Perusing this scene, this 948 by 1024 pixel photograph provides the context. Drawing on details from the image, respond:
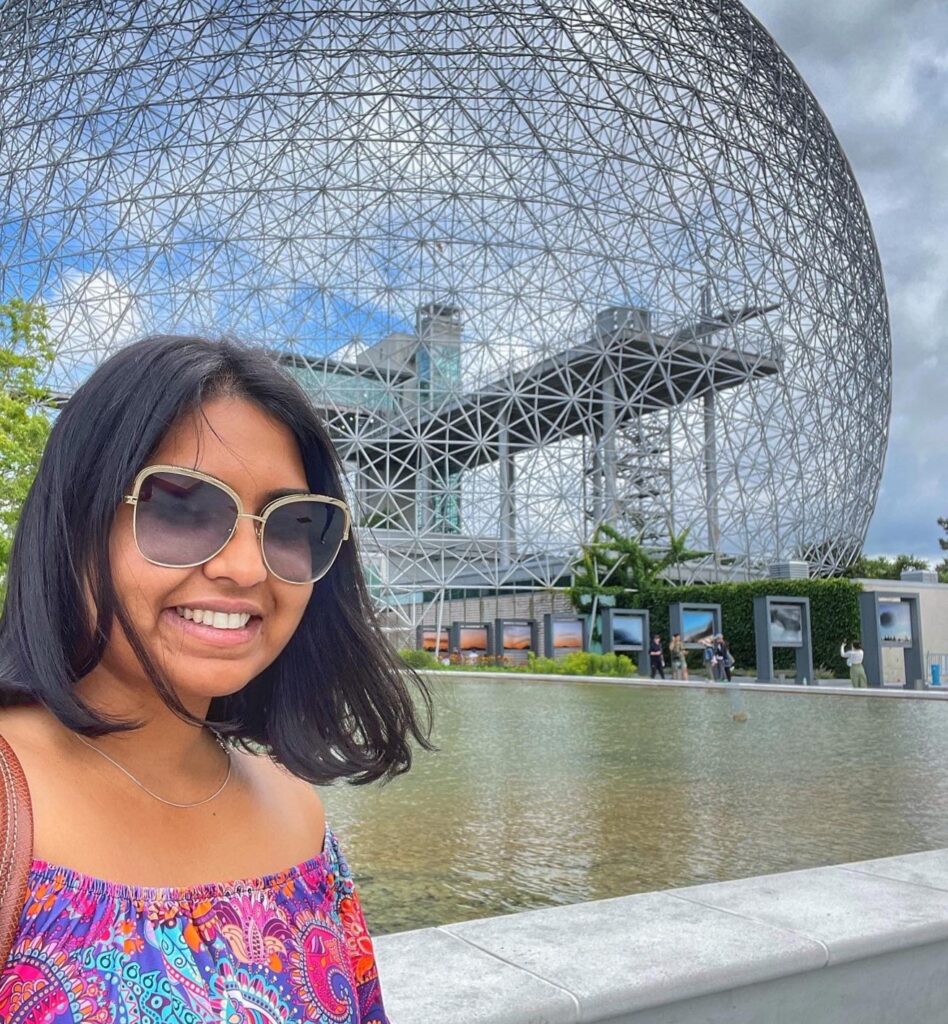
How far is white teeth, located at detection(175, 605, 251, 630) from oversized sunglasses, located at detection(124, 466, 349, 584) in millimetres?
58

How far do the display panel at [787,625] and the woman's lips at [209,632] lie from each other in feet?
74.3

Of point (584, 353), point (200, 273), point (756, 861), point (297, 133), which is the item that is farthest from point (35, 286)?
point (756, 861)

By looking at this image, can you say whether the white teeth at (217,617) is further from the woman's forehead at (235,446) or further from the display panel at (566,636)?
the display panel at (566,636)

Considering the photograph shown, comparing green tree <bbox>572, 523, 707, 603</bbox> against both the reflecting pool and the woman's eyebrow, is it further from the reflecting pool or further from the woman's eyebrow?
the woman's eyebrow

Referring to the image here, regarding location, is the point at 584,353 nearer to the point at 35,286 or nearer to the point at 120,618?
the point at 35,286

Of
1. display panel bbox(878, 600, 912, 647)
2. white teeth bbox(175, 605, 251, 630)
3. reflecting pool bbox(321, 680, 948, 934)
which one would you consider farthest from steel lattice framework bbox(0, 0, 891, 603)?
white teeth bbox(175, 605, 251, 630)

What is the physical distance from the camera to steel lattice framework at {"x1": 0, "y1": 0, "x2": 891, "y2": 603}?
3531 cm

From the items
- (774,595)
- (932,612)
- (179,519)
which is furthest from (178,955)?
(932,612)

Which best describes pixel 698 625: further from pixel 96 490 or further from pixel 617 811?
pixel 96 490

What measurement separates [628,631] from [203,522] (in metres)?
25.9

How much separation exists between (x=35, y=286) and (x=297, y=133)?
13252mm

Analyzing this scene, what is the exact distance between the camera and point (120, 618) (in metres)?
1.09

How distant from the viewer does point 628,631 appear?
26.4m

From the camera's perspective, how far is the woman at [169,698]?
0.94 metres
